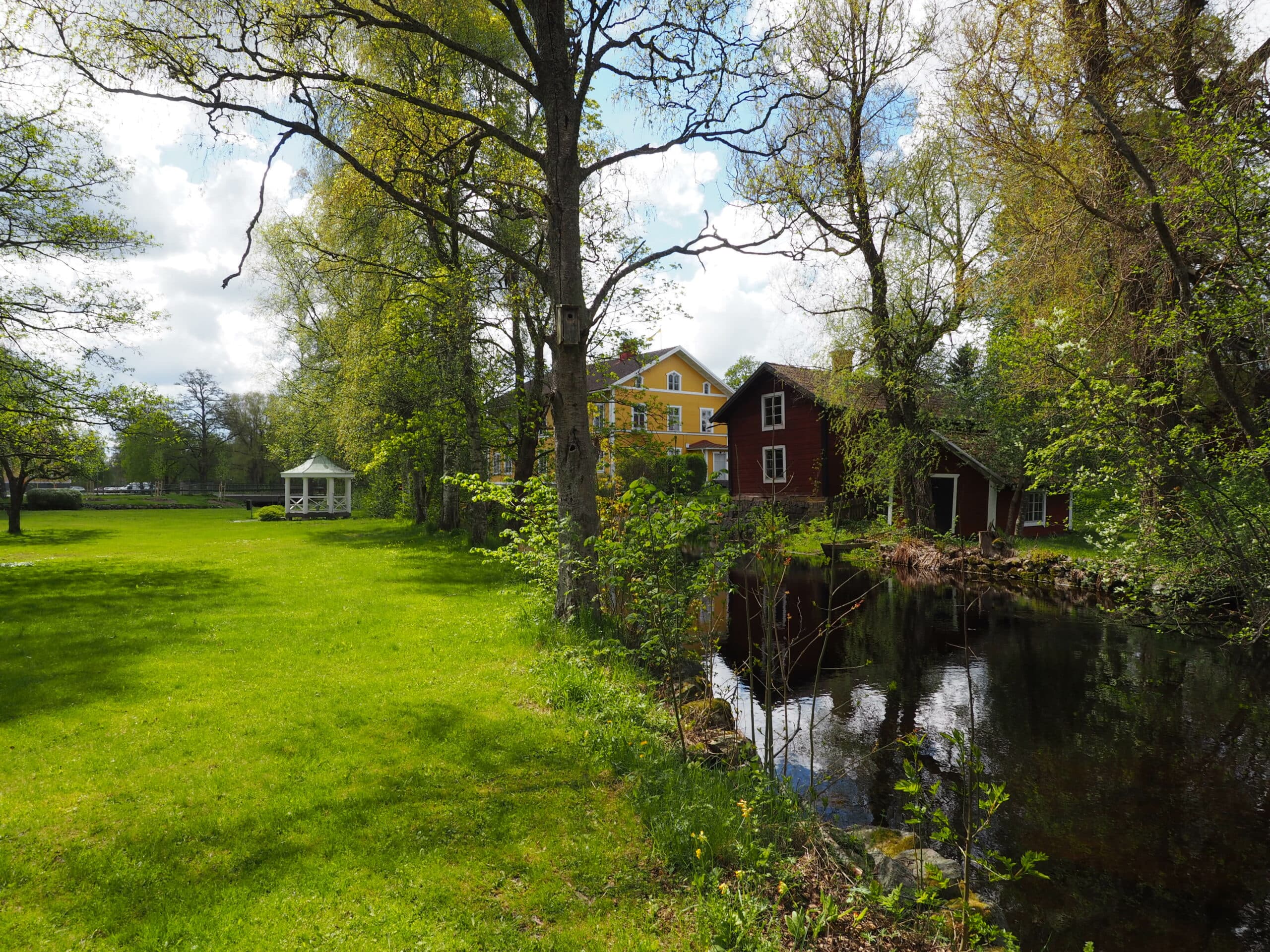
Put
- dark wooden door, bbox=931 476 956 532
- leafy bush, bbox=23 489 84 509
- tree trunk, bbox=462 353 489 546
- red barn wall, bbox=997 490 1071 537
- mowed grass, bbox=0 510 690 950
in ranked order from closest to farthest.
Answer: mowed grass, bbox=0 510 690 950, tree trunk, bbox=462 353 489 546, dark wooden door, bbox=931 476 956 532, red barn wall, bbox=997 490 1071 537, leafy bush, bbox=23 489 84 509

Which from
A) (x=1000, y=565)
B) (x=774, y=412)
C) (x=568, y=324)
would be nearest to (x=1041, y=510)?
(x=1000, y=565)

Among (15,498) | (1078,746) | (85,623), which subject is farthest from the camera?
(15,498)

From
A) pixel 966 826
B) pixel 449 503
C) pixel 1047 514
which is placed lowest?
pixel 966 826

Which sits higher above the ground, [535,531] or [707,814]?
[535,531]

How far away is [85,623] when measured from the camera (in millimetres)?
8164

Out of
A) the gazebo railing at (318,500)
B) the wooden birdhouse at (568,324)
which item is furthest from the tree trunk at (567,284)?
the gazebo railing at (318,500)

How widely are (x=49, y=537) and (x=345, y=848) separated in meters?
25.1

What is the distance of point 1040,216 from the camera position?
26.3 ft

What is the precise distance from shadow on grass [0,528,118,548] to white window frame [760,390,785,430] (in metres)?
24.8

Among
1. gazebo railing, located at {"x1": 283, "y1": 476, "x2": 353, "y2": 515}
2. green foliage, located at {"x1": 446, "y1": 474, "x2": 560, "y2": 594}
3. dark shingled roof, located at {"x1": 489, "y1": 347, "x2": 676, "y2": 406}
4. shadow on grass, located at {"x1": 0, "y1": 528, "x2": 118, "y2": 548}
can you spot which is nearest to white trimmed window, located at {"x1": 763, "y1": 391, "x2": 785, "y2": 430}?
dark shingled roof, located at {"x1": 489, "y1": 347, "x2": 676, "y2": 406}

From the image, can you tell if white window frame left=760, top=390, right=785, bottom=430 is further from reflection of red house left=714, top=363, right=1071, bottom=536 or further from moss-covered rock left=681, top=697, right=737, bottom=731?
moss-covered rock left=681, top=697, right=737, bottom=731

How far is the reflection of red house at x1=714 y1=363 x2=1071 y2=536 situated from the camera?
23.8 meters

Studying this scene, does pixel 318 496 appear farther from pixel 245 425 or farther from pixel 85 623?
pixel 245 425

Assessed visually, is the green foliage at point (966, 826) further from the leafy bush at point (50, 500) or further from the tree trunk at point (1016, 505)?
the leafy bush at point (50, 500)
